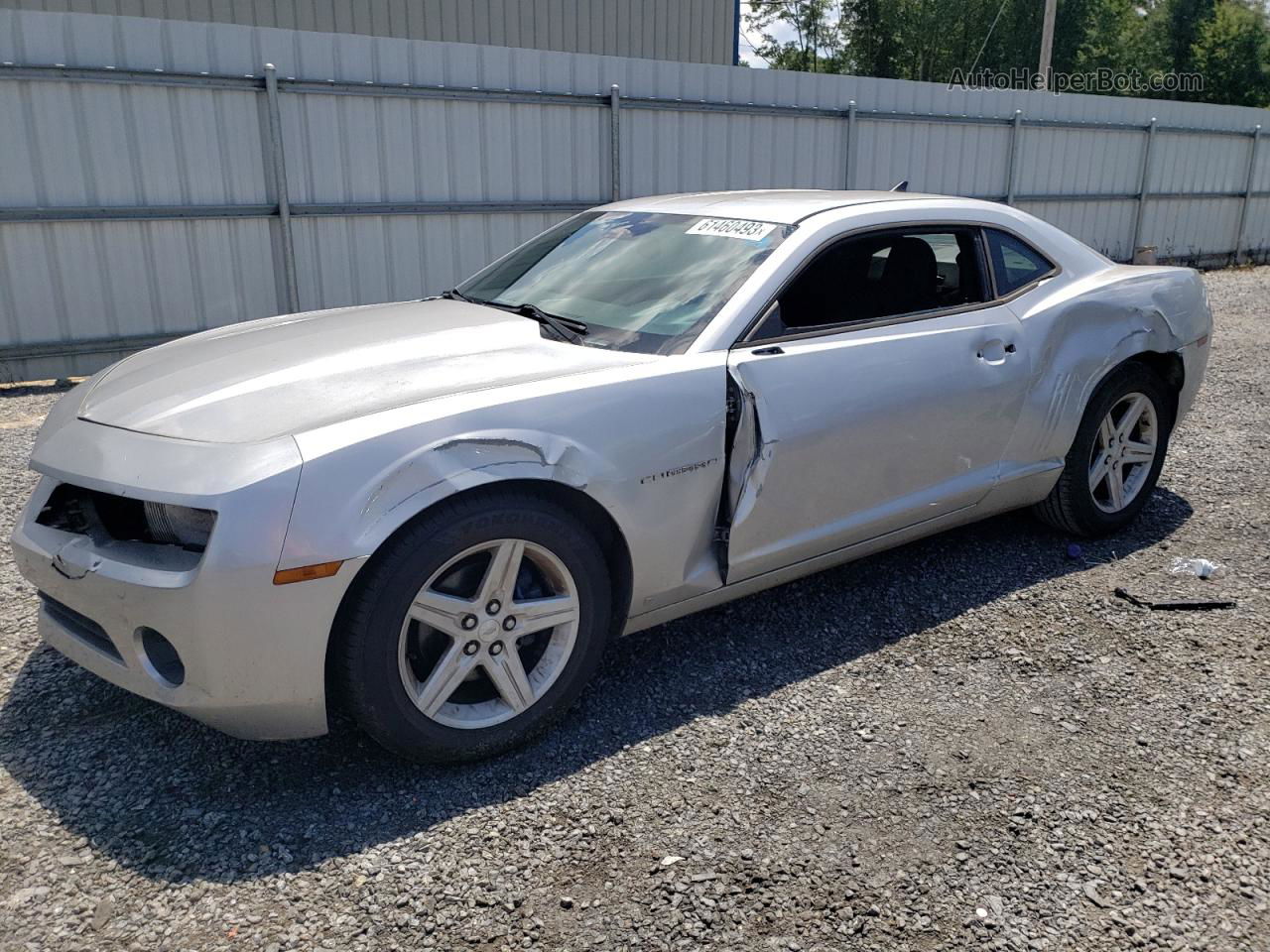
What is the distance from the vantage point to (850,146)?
40.2 ft

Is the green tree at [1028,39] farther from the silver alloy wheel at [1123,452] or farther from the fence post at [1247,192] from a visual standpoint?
the silver alloy wheel at [1123,452]

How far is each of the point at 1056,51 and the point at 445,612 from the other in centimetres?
4933

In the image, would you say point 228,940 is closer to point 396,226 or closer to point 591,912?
point 591,912

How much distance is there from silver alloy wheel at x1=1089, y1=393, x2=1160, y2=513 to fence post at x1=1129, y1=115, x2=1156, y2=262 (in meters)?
12.5

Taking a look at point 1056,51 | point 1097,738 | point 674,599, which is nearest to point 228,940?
point 674,599

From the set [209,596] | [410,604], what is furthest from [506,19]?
[209,596]

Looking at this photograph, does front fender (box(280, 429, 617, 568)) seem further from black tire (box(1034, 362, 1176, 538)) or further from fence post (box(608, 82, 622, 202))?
fence post (box(608, 82, 622, 202))

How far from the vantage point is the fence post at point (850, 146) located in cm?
1218

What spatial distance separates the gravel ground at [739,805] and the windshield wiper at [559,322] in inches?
44.2

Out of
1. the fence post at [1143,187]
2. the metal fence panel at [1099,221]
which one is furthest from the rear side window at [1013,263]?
the fence post at [1143,187]

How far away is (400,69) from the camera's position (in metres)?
8.88

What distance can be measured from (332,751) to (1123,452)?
3.62m

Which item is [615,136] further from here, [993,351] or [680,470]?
[680,470]

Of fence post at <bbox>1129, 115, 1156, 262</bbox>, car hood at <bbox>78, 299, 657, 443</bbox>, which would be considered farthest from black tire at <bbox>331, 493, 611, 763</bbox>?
fence post at <bbox>1129, 115, 1156, 262</bbox>
